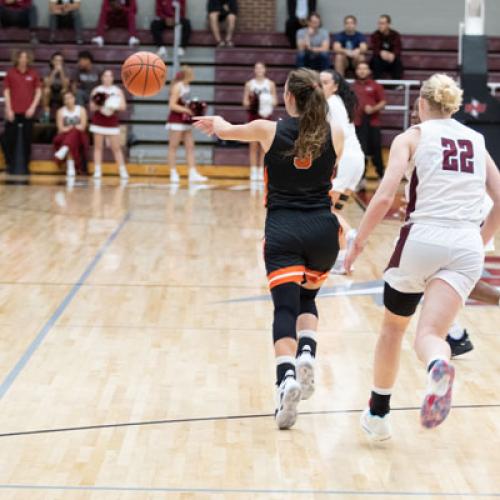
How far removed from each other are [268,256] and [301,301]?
19.1 inches

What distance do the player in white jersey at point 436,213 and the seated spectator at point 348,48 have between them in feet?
45.1

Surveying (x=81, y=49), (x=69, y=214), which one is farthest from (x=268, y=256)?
(x=81, y=49)

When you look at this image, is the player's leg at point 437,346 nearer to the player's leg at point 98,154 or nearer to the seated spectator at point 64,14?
the player's leg at point 98,154

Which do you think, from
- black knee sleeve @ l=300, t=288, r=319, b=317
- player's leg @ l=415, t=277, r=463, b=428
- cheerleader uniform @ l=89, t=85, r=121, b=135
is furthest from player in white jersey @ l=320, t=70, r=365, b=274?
cheerleader uniform @ l=89, t=85, r=121, b=135

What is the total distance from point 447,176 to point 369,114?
12667mm

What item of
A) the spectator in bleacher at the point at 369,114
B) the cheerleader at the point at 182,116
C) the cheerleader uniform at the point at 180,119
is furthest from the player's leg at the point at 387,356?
the spectator in bleacher at the point at 369,114

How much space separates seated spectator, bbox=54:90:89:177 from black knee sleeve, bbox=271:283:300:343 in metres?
12.4

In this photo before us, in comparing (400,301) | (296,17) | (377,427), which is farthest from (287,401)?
(296,17)

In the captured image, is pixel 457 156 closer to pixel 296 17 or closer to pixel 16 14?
pixel 296 17

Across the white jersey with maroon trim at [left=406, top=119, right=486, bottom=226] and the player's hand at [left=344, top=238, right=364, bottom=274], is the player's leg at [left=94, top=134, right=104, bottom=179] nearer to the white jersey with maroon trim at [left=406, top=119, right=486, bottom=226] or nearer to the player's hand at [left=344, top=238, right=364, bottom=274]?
the player's hand at [left=344, top=238, right=364, bottom=274]

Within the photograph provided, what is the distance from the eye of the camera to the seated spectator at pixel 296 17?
19.4 m

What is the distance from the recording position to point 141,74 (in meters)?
8.64

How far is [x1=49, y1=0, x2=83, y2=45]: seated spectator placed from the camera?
19.5 metres

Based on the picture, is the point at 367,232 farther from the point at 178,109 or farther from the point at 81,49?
the point at 81,49
